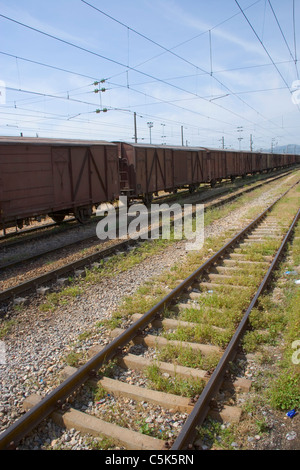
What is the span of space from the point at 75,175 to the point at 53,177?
3.90ft

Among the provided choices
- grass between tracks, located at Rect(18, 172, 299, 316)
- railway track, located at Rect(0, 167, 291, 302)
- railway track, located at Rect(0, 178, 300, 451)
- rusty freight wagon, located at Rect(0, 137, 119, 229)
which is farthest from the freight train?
railway track, located at Rect(0, 178, 300, 451)

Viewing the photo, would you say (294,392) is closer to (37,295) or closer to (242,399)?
(242,399)

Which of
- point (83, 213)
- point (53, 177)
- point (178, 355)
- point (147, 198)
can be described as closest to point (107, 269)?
point (178, 355)

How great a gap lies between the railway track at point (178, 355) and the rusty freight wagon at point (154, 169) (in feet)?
30.9

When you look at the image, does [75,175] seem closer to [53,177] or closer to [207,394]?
[53,177]

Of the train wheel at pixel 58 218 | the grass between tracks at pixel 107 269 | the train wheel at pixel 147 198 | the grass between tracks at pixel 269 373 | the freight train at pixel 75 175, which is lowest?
the grass between tracks at pixel 269 373

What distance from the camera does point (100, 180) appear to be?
13.9 metres

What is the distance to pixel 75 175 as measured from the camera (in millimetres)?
12477

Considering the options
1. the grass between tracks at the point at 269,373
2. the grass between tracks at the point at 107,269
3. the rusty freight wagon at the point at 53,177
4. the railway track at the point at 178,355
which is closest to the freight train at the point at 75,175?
the rusty freight wagon at the point at 53,177

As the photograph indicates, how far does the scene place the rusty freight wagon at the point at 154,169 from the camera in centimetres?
1638

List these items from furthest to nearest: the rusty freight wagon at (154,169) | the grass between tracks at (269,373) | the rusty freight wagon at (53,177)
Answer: the rusty freight wagon at (154,169), the rusty freight wagon at (53,177), the grass between tracks at (269,373)

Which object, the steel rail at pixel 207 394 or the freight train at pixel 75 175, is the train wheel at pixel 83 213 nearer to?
the freight train at pixel 75 175

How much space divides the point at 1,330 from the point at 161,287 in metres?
2.97
